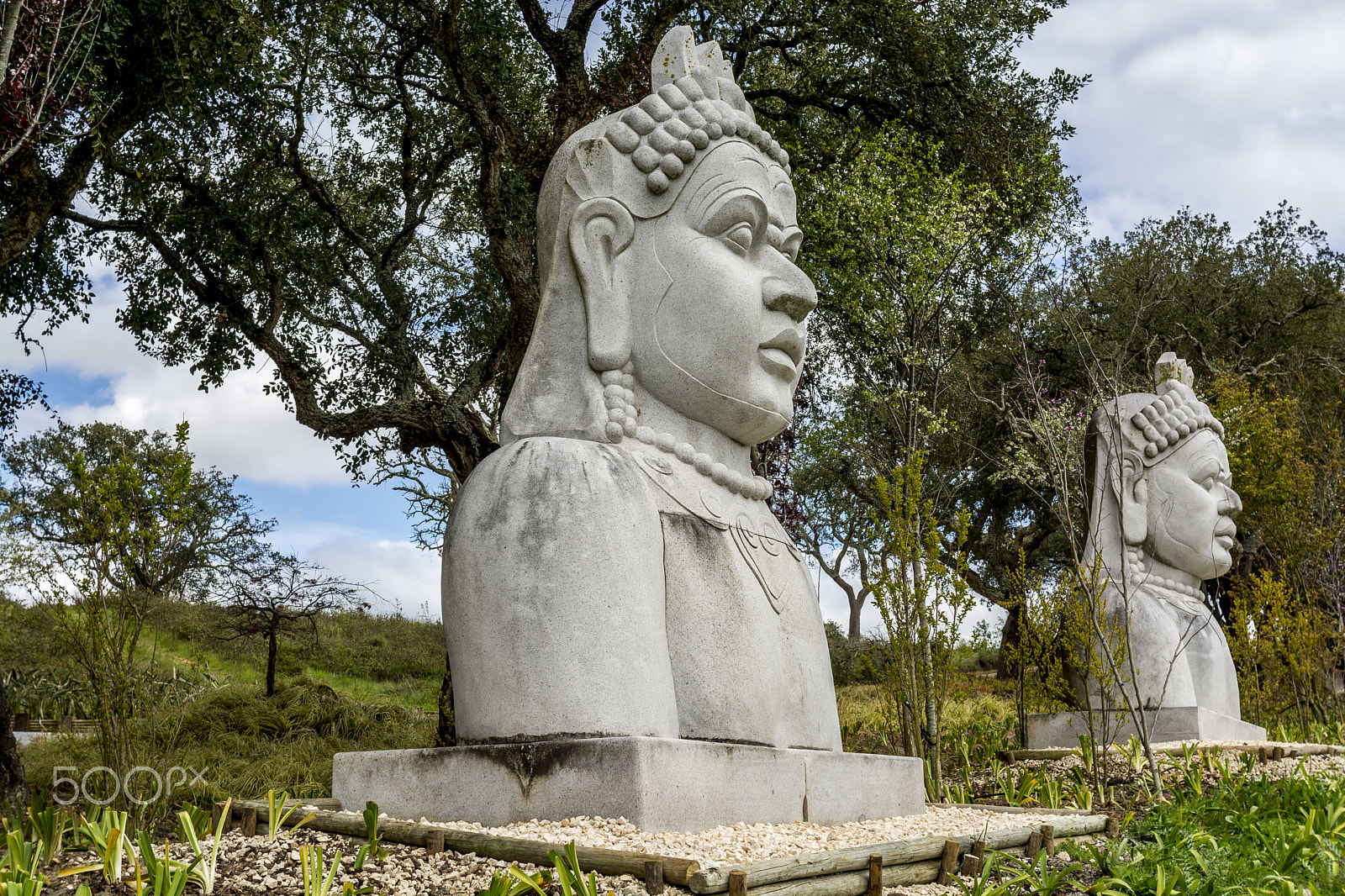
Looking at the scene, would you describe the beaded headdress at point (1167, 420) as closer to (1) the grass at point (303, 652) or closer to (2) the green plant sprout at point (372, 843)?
(2) the green plant sprout at point (372, 843)

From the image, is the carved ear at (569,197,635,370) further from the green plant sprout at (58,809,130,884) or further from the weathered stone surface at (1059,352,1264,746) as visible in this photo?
the weathered stone surface at (1059,352,1264,746)

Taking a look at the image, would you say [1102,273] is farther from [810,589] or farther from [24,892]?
[24,892]

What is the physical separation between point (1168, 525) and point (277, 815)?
686 cm

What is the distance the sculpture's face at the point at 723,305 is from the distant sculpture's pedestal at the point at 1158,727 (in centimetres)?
414

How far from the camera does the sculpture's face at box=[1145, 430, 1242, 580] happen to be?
8344 millimetres

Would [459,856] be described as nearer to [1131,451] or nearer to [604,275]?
[604,275]

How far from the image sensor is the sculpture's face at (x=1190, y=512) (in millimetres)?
8344

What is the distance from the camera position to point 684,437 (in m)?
4.46

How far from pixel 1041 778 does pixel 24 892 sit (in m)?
5.85

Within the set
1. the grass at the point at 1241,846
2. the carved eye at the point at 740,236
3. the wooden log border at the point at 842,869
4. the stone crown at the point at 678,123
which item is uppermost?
the stone crown at the point at 678,123

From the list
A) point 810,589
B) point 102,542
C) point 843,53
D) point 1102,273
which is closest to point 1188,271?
point 1102,273

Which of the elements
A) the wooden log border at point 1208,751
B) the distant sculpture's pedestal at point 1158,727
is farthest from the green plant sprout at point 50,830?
the wooden log border at point 1208,751

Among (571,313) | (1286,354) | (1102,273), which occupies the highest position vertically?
(1102,273)

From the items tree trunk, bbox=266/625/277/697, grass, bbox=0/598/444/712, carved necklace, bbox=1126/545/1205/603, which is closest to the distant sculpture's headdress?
carved necklace, bbox=1126/545/1205/603
